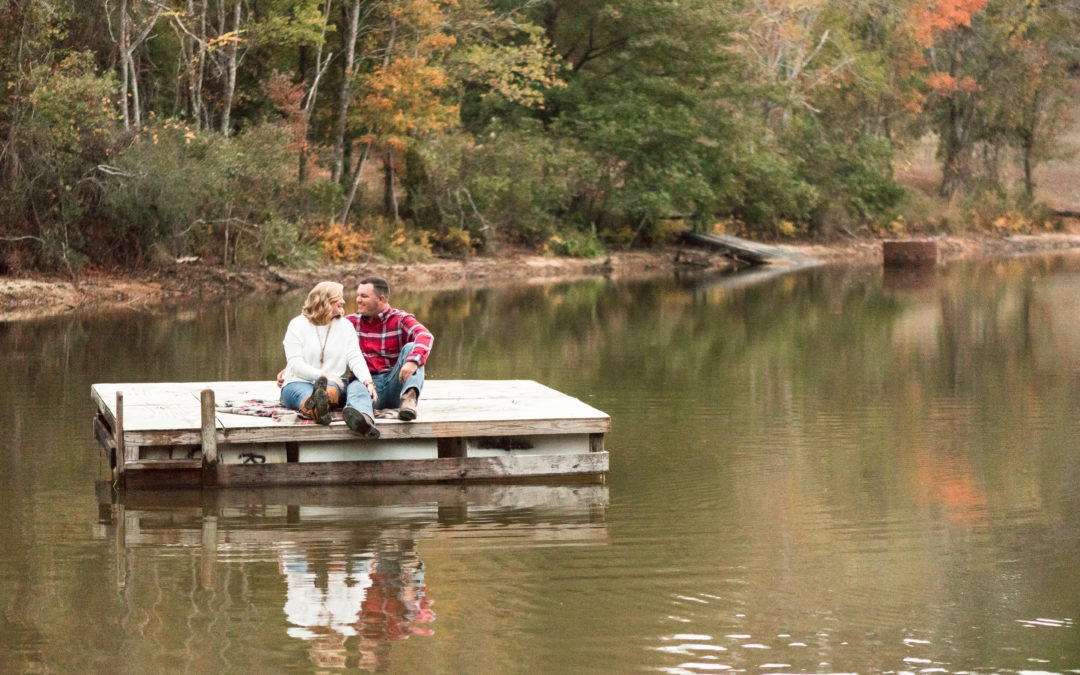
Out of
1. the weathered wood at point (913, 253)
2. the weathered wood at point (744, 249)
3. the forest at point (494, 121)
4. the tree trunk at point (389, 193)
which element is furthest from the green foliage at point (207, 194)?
the weathered wood at point (913, 253)

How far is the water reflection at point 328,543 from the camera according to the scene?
787 cm

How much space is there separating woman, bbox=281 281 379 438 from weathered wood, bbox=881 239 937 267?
1400 inches

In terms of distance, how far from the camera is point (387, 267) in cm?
3650

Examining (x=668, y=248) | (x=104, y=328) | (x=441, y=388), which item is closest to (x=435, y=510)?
(x=441, y=388)

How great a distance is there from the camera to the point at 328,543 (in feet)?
31.8

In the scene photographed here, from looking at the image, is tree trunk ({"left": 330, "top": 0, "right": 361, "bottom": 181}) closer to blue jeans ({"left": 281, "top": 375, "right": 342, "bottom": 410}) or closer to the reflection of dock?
blue jeans ({"left": 281, "top": 375, "right": 342, "bottom": 410})

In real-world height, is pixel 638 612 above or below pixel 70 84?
below

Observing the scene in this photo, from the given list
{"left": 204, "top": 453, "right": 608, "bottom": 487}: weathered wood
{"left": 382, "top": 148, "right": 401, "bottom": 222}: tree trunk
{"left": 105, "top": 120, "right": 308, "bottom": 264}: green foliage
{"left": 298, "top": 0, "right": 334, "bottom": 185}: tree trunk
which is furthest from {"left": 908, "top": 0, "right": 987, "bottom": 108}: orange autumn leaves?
{"left": 204, "top": 453, "right": 608, "bottom": 487}: weathered wood

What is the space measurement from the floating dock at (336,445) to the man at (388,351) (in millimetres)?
220

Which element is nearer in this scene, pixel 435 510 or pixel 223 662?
pixel 223 662

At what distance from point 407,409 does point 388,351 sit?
34.0 inches

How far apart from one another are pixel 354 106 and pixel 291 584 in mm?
29604

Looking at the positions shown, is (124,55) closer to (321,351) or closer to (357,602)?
(321,351)

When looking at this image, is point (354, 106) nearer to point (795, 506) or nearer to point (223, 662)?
point (795, 506)
